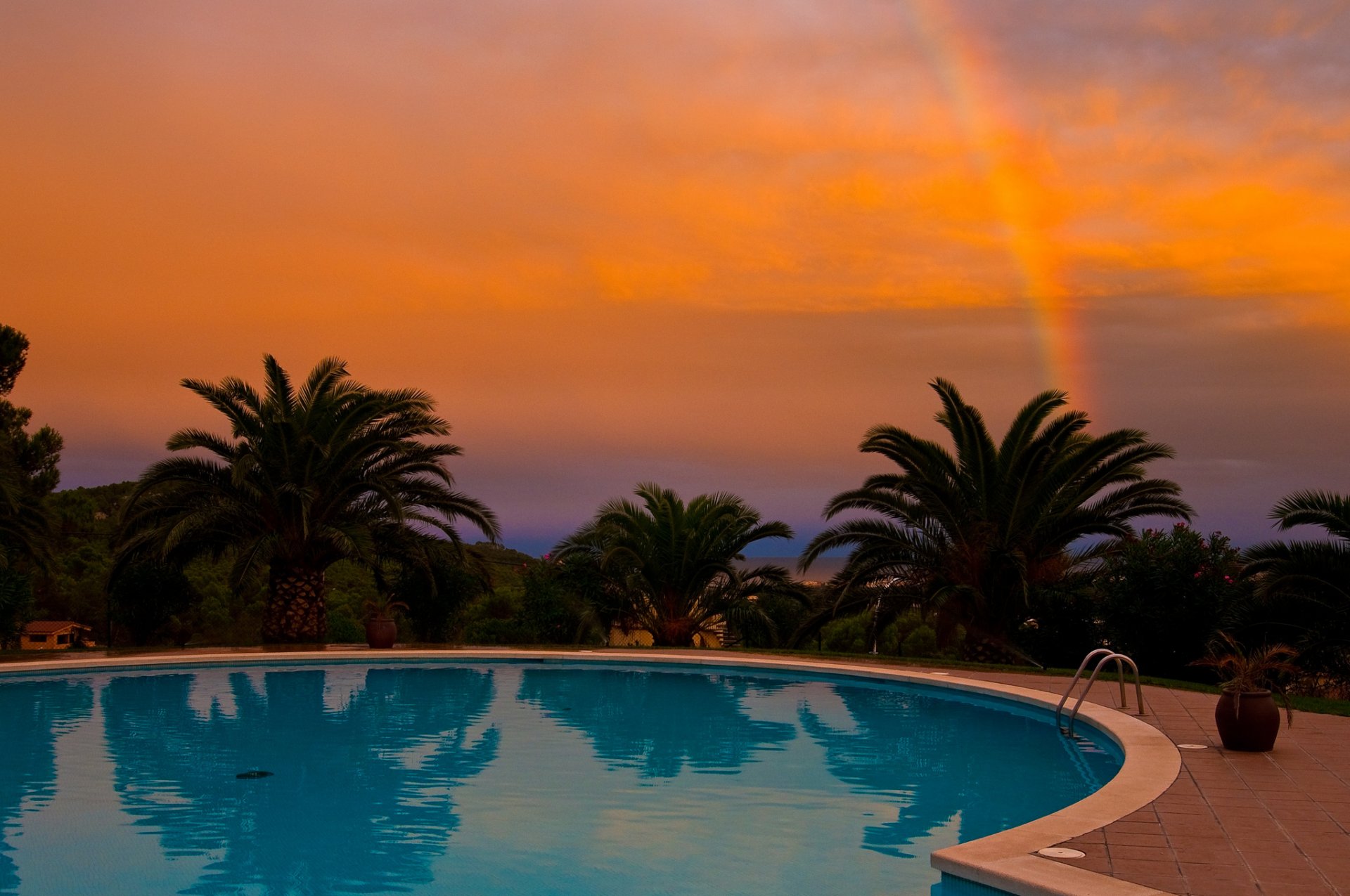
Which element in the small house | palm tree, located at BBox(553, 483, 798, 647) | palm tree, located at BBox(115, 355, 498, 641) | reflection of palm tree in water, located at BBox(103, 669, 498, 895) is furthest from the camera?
the small house

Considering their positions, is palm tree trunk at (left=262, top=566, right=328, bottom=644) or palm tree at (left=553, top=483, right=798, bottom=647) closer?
palm tree trunk at (left=262, top=566, right=328, bottom=644)

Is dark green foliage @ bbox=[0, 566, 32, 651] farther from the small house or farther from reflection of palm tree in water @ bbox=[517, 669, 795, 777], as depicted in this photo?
the small house

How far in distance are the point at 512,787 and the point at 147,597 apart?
53.6 ft

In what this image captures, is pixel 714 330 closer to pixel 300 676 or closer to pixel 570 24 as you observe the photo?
pixel 570 24

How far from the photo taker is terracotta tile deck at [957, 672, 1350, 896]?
5949 mm

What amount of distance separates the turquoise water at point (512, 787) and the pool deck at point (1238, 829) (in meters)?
A: 1.16

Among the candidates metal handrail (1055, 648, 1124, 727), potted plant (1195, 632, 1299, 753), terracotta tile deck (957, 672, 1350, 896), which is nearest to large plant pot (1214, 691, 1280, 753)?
potted plant (1195, 632, 1299, 753)

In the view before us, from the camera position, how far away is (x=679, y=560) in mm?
23172

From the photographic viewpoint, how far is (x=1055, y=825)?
7.03 metres

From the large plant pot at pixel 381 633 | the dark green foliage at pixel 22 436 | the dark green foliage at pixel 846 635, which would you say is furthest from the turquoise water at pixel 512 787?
→ the dark green foliage at pixel 22 436

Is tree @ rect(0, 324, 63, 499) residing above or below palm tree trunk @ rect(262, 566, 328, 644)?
above

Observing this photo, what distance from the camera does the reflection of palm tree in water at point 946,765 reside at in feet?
29.6

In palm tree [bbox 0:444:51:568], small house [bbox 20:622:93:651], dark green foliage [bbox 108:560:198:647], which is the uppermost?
palm tree [bbox 0:444:51:568]

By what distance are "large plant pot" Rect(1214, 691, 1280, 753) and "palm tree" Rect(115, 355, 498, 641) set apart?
48.9ft
